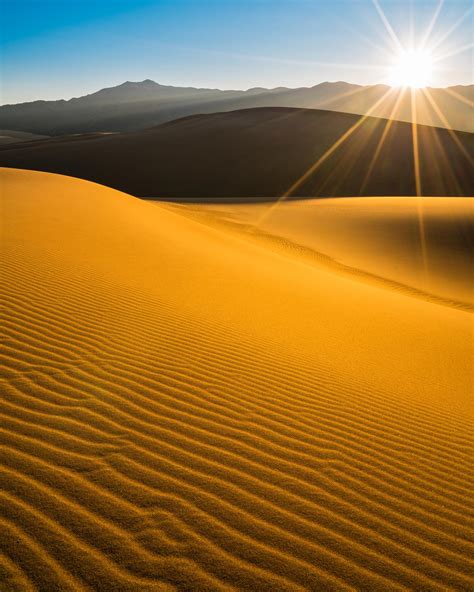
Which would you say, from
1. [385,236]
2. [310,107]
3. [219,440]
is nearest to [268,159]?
[385,236]

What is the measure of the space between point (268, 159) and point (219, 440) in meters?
42.3

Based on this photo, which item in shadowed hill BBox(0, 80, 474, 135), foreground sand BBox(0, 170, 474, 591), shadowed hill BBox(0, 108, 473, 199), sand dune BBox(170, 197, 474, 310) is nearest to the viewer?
foreground sand BBox(0, 170, 474, 591)

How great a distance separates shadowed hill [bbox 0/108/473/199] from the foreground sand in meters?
31.1

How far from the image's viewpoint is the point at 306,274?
10.4 m

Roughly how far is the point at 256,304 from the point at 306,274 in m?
3.69

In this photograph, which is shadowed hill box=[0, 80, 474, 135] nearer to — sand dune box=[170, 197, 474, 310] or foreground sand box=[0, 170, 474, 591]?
sand dune box=[170, 197, 474, 310]

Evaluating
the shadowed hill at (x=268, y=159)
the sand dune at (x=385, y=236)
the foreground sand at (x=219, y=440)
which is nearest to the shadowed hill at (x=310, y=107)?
the shadowed hill at (x=268, y=159)

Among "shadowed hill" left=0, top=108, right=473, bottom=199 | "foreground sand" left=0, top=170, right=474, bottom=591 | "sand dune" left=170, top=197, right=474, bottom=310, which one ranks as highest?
"shadowed hill" left=0, top=108, right=473, bottom=199

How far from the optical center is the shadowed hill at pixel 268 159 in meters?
37.2

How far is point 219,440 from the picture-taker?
3.19 m

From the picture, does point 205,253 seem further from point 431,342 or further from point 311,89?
point 311,89

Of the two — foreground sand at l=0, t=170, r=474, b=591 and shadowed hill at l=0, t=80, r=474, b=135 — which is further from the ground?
shadowed hill at l=0, t=80, r=474, b=135

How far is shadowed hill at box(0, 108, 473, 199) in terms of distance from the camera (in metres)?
37.2

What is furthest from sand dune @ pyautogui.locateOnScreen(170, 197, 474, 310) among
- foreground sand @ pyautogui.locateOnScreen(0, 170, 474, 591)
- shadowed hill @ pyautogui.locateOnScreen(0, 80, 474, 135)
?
shadowed hill @ pyautogui.locateOnScreen(0, 80, 474, 135)
